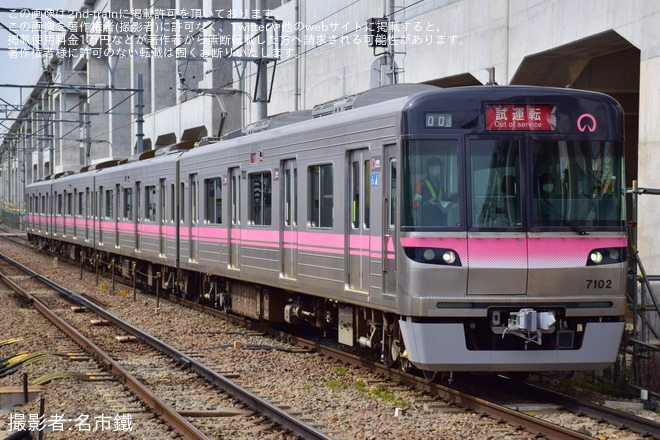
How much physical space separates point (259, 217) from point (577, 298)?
5.69 m

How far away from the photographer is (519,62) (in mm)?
16891

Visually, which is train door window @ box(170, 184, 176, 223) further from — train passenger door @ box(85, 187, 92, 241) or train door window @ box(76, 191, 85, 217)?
train door window @ box(76, 191, 85, 217)

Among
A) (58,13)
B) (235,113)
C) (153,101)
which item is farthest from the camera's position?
(153,101)

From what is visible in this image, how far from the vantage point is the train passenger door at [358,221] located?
9656 mm

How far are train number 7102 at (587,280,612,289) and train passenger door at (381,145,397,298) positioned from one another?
176 centimetres

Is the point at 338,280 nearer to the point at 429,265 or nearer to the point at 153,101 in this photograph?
the point at 429,265

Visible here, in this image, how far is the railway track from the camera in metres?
7.41

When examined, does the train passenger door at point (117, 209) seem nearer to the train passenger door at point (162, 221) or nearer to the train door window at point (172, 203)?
the train passenger door at point (162, 221)

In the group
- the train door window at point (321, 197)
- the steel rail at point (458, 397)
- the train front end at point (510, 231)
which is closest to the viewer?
the steel rail at point (458, 397)

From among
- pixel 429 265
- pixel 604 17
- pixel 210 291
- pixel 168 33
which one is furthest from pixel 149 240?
pixel 168 33

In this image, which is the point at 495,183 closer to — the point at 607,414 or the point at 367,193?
the point at 367,193

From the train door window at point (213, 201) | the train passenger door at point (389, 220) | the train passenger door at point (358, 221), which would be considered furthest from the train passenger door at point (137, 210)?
the train passenger door at point (389, 220)

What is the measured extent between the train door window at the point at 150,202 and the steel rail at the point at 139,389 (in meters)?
4.04

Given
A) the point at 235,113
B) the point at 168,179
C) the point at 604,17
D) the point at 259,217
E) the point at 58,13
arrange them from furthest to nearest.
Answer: the point at 235,113
the point at 58,13
the point at 168,179
the point at 604,17
the point at 259,217
